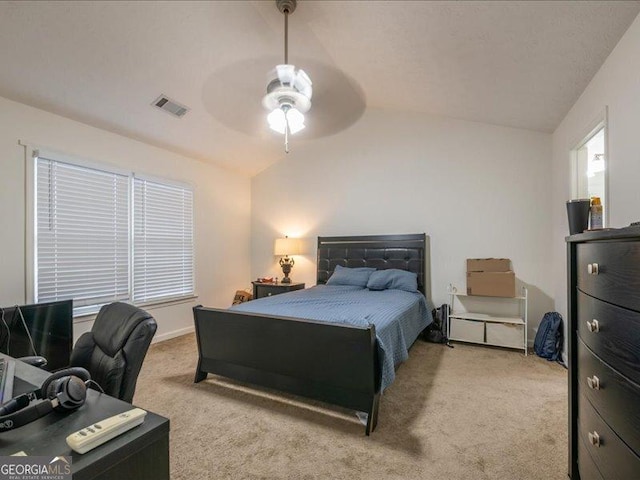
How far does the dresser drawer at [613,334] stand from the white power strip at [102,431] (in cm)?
134

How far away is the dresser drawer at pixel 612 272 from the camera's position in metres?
0.90

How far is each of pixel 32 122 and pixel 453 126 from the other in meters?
4.61

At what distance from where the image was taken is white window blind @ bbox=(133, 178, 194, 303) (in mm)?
3818

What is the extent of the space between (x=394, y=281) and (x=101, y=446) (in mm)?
3583

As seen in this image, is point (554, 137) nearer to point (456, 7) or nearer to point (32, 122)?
point (456, 7)

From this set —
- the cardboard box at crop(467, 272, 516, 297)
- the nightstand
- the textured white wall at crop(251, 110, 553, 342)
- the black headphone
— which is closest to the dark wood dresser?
the black headphone

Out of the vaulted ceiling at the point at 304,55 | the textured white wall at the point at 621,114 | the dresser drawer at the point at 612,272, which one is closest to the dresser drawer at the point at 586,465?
the dresser drawer at the point at 612,272

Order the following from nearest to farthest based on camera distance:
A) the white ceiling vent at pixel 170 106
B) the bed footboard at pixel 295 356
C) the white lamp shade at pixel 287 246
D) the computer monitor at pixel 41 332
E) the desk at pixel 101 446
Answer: the desk at pixel 101 446
the bed footboard at pixel 295 356
the computer monitor at pixel 41 332
the white ceiling vent at pixel 170 106
the white lamp shade at pixel 287 246

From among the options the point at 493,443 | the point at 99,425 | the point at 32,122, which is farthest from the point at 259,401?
the point at 32,122

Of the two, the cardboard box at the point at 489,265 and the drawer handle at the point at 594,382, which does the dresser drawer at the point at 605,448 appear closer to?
the drawer handle at the point at 594,382

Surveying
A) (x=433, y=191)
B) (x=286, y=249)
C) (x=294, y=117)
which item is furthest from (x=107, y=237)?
(x=433, y=191)

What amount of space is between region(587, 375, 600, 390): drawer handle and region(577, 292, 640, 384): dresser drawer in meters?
0.10

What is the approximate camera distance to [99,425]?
2.29 ft

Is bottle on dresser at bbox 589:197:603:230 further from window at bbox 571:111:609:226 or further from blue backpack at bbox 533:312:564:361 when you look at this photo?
blue backpack at bbox 533:312:564:361
